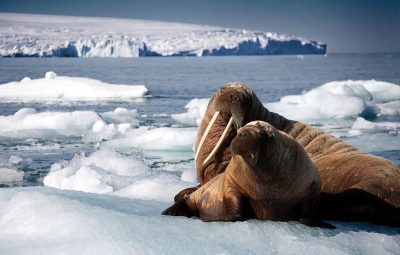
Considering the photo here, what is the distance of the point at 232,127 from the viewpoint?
426 centimetres

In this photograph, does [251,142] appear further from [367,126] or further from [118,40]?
[118,40]

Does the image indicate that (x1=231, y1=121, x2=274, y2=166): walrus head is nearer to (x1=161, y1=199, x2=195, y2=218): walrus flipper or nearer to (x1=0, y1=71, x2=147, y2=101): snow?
(x1=161, y1=199, x2=195, y2=218): walrus flipper

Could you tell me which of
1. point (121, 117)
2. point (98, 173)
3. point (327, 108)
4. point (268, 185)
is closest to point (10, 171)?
point (98, 173)

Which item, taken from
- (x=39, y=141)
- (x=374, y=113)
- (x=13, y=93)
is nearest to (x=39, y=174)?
(x=39, y=141)

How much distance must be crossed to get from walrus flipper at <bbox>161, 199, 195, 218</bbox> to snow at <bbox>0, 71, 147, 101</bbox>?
20.3 metres

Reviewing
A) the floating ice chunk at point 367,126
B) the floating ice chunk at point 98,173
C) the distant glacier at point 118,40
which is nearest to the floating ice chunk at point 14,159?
the floating ice chunk at point 98,173

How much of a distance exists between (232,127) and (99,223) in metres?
1.34

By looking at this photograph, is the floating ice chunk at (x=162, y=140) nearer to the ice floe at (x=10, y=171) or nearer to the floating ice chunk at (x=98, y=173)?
the ice floe at (x=10, y=171)

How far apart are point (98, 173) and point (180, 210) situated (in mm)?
3498

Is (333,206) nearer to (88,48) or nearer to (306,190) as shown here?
(306,190)

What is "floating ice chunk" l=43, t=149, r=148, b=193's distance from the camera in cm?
688

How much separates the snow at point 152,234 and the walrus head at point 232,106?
30.4 inches

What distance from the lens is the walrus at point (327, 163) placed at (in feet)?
12.7

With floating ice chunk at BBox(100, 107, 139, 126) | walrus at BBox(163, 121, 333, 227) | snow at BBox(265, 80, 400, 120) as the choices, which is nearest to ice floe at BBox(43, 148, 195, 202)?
walrus at BBox(163, 121, 333, 227)
